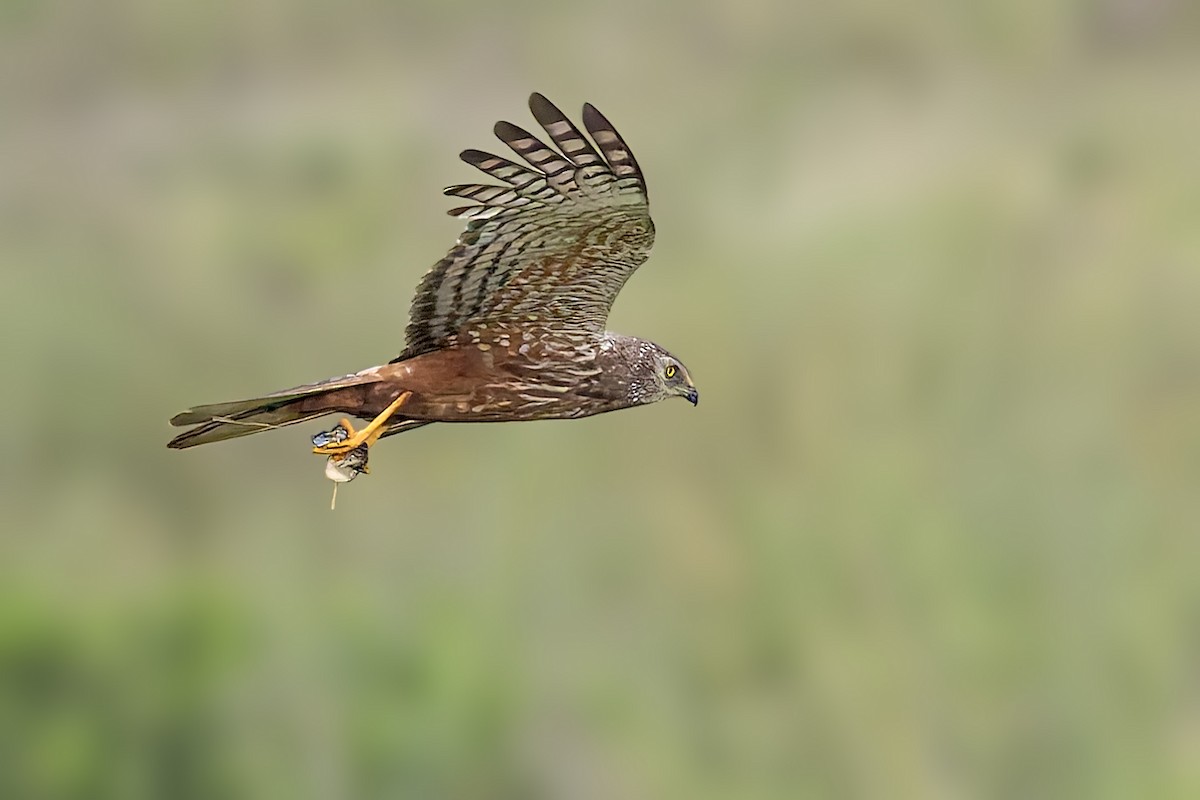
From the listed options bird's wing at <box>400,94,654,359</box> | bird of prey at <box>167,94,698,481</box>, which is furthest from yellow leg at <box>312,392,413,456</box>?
bird's wing at <box>400,94,654,359</box>

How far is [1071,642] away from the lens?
11773mm

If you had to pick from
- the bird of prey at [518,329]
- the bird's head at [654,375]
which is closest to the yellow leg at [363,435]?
the bird of prey at [518,329]

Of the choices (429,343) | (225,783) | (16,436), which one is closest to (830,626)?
(225,783)

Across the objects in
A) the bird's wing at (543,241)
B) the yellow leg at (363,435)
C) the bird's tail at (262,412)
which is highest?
the bird's wing at (543,241)

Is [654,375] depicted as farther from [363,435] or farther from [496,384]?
[363,435]

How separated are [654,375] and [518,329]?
0.34 metres

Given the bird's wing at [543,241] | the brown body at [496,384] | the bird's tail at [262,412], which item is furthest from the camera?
the brown body at [496,384]

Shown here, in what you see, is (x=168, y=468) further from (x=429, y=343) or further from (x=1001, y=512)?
(x=429, y=343)

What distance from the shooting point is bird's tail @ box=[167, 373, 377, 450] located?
3.15 metres

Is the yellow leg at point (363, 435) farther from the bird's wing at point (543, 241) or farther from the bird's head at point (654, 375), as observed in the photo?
the bird's head at point (654, 375)

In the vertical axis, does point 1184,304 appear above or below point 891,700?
above

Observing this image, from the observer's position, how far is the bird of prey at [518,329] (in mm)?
3131

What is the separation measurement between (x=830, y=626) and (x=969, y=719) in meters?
1.30

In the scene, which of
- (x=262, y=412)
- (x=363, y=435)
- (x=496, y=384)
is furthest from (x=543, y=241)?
(x=262, y=412)
